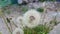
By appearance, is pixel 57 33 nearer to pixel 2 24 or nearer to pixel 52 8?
pixel 52 8

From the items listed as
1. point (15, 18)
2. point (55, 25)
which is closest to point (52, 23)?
point (55, 25)

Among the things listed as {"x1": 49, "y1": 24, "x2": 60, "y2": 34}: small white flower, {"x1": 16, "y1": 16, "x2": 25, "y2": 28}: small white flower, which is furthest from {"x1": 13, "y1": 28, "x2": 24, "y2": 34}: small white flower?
{"x1": 49, "y1": 24, "x2": 60, "y2": 34}: small white flower

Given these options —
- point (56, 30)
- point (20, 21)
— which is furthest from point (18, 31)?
point (56, 30)

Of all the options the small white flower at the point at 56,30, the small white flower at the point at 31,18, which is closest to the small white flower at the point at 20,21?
the small white flower at the point at 31,18

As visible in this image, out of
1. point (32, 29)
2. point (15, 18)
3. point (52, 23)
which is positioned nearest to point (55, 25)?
point (52, 23)

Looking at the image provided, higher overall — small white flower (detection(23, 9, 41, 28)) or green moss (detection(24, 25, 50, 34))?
small white flower (detection(23, 9, 41, 28))

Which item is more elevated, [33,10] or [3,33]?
[33,10]

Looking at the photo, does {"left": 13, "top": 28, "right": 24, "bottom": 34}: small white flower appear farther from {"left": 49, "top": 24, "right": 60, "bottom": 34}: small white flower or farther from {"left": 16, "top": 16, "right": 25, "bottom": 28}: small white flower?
{"left": 49, "top": 24, "right": 60, "bottom": 34}: small white flower

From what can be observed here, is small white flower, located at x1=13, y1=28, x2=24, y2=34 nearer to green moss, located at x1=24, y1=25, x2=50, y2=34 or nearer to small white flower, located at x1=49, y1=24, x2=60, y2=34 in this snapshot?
green moss, located at x1=24, y1=25, x2=50, y2=34

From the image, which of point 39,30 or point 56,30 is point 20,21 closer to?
point 39,30
